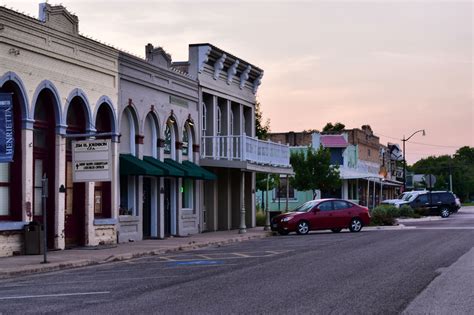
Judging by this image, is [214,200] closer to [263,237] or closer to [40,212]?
[263,237]

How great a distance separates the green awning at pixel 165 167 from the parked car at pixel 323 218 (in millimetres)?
5654

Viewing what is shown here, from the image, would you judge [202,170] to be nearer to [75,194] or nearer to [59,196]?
[75,194]

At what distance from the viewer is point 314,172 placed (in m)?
55.6

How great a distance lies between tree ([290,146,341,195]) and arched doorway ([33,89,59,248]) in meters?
33.9

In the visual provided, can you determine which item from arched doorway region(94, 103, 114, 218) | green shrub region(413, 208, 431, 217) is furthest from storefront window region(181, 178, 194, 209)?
green shrub region(413, 208, 431, 217)

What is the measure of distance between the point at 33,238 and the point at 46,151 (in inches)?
122

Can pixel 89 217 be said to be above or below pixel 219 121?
below

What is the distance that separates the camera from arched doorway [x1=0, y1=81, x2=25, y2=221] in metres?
21.1

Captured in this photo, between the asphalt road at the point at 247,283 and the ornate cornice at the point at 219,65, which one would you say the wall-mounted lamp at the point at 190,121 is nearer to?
the ornate cornice at the point at 219,65

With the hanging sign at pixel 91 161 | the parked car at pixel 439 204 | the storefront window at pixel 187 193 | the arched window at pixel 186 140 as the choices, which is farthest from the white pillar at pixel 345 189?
the hanging sign at pixel 91 161

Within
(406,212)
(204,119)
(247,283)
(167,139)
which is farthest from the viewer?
(406,212)

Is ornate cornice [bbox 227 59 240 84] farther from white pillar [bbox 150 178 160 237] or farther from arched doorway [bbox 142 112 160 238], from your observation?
white pillar [bbox 150 178 160 237]

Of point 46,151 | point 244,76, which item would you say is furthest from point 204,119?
point 46,151

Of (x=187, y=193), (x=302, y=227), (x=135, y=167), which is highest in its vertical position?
(x=135, y=167)
